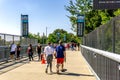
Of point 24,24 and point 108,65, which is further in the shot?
point 24,24

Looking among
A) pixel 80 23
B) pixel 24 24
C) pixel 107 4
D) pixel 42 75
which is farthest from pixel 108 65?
pixel 80 23

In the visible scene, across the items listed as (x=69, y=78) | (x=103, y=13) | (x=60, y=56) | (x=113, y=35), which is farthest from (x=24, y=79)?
(x=103, y=13)

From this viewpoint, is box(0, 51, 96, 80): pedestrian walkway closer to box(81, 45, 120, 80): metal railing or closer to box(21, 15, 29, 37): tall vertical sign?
box(81, 45, 120, 80): metal railing

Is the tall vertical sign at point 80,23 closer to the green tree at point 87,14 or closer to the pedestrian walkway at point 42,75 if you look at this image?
the green tree at point 87,14

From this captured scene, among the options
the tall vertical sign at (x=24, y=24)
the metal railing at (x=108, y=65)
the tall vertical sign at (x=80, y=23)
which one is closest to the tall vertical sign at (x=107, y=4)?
the metal railing at (x=108, y=65)

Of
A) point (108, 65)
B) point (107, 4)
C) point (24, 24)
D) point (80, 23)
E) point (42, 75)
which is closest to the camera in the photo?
point (108, 65)

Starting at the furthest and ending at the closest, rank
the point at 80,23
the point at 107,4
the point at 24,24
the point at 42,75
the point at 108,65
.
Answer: the point at 80,23 → the point at 24,24 → the point at 42,75 → the point at 107,4 → the point at 108,65

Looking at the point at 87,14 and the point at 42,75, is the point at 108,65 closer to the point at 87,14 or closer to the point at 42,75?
the point at 42,75

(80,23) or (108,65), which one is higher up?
(80,23)

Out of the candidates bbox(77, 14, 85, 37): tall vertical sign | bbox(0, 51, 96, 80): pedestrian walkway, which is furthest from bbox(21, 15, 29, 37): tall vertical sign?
bbox(0, 51, 96, 80): pedestrian walkway

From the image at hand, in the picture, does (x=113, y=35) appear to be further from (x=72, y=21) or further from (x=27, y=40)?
(x=72, y=21)

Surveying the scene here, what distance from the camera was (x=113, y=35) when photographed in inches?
462

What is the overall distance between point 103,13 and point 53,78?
99.9ft

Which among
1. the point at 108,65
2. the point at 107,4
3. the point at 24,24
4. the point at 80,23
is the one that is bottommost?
the point at 108,65
